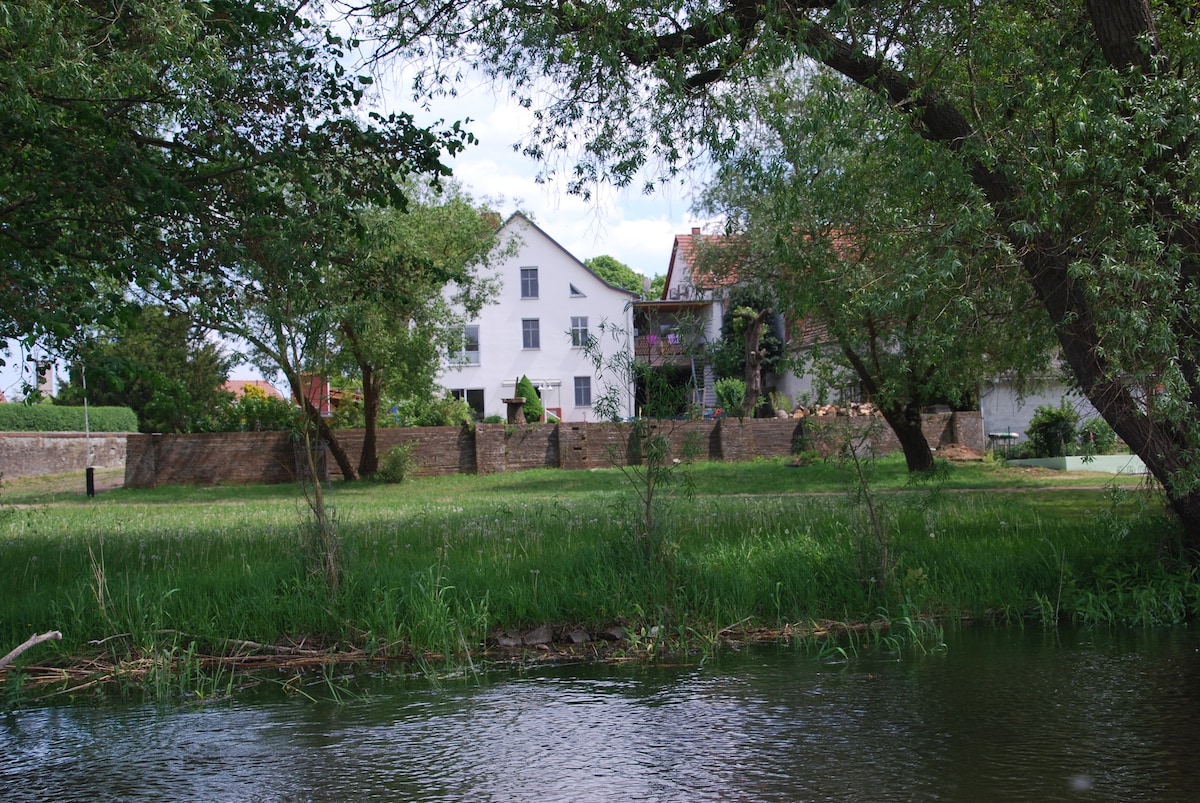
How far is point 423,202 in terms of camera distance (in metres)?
26.7

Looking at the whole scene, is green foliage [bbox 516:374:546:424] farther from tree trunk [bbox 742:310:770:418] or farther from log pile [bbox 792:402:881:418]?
log pile [bbox 792:402:881:418]

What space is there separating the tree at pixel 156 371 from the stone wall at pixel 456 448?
1.53 meters

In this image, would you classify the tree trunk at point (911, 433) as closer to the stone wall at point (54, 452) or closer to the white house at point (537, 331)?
the white house at point (537, 331)

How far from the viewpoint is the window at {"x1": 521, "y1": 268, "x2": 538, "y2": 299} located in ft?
157

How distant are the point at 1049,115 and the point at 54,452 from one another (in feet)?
119

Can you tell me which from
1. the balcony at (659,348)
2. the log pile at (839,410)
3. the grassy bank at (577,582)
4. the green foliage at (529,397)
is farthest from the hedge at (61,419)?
the balcony at (659,348)

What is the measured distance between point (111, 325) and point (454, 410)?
24.7m

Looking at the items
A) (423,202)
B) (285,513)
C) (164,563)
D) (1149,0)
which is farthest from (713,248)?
(164,563)

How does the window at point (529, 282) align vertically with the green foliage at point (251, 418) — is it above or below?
above

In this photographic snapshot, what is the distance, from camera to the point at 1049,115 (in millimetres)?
9008

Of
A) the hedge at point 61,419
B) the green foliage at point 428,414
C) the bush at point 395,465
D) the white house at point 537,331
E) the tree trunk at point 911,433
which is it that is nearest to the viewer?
the tree trunk at point 911,433

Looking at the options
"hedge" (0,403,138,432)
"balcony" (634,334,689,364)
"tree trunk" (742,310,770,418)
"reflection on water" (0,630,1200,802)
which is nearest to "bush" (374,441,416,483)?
"tree trunk" (742,310,770,418)

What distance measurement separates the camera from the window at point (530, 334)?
47.9 m

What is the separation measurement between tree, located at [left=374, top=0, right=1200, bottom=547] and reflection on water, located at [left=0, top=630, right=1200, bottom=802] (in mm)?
2468
